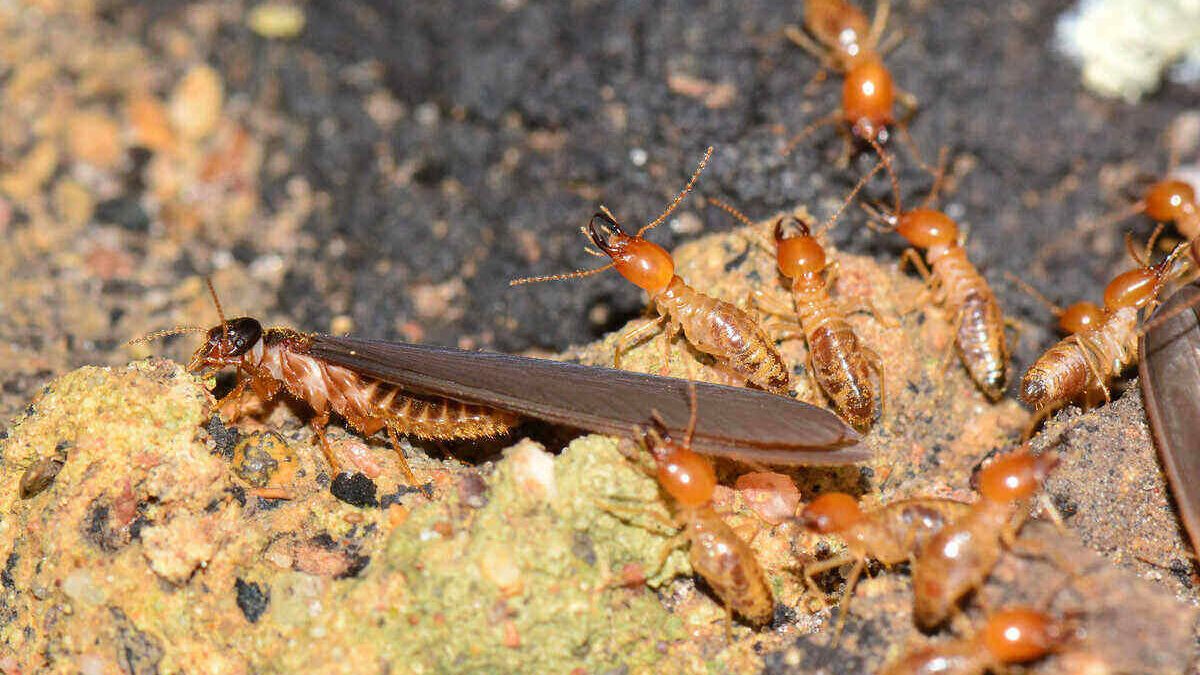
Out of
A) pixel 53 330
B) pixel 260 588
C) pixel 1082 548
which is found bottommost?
pixel 260 588

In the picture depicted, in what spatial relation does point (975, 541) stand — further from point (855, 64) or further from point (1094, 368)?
point (855, 64)

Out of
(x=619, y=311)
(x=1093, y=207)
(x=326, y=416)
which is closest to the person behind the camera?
(x=326, y=416)

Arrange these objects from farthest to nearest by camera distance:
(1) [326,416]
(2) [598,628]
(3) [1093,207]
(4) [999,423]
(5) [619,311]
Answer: (3) [1093,207]
(5) [619,311]
(4) [999,423]
(1) [326,416]
(2) [598,628]

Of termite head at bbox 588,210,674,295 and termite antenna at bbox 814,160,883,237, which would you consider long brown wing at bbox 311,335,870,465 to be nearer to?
termite head at bbox 588,210,674,295

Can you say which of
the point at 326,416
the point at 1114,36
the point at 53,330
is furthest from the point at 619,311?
the point at 1114,36

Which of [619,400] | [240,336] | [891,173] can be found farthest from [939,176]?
[240,336]

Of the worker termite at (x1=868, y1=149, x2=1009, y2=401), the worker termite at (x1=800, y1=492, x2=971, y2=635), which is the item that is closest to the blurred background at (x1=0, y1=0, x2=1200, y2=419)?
the worker termite at (x1=868, y1=149, x2=1009, y2=401)

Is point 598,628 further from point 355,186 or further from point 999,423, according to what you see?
point 355,186
